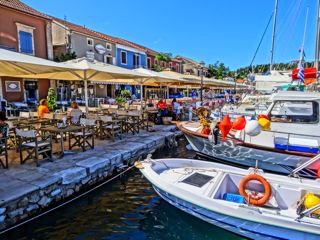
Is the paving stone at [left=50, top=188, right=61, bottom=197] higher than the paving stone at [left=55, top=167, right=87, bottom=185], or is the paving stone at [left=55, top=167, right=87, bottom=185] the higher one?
the paving stone at [left=55, top=167, right=87, bottom=185]

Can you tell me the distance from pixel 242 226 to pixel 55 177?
142 inches

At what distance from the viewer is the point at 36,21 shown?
17.4 metres

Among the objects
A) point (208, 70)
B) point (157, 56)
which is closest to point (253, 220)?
point (157, 56)

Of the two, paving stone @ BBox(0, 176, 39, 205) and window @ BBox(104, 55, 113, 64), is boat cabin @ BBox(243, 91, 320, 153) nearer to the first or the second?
paving stone @ BBox(0, 176, 39, 205)

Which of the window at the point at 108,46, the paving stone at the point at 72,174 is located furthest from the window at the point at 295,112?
the window at the point at 108,46

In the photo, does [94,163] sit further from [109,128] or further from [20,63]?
[20,63]

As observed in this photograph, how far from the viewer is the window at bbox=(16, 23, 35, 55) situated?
53.0ft

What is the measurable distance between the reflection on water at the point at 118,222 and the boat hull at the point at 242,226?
45cm

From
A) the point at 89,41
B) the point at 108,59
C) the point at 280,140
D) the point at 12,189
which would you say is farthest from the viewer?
the point at 108,59

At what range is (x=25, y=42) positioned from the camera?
54.2ft

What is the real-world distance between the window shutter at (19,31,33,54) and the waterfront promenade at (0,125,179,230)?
12748mm

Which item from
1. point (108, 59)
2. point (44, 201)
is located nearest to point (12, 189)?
point (44, 201)

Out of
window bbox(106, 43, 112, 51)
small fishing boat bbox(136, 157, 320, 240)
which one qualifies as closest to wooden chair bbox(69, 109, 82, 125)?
small fishing boat bbox(136, 157, 320, 240)

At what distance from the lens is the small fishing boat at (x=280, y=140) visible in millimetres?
5605
